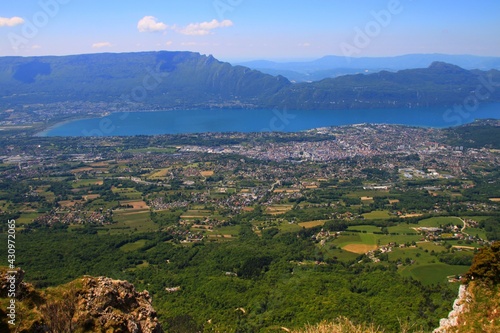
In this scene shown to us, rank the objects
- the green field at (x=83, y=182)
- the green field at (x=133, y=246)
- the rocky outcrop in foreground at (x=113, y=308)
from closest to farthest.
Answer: the rocky outcrop in foreground at (x=113, y=308), the green field at (x=133, y=246), the green field at (x=83, y=182)

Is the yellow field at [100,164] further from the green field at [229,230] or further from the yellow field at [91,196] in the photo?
the green field at [229,230]

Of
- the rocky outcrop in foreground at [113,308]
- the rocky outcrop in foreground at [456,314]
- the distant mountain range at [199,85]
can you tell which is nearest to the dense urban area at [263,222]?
the rocky outcrop in foreground at [456,314]

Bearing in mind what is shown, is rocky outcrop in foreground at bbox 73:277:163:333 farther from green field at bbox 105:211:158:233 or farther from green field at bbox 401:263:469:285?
green field at bbox 105:211:158:233

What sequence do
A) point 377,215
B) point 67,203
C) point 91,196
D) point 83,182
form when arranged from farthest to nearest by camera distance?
point 83,182 < point 91,196 < point 67,203 < point 377,215

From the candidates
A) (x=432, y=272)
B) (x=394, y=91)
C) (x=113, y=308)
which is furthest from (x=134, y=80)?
(x=113, y=308)

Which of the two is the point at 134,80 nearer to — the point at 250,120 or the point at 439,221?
the point at 250,120

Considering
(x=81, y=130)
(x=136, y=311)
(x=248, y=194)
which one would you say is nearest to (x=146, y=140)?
(x=81, y=130)
